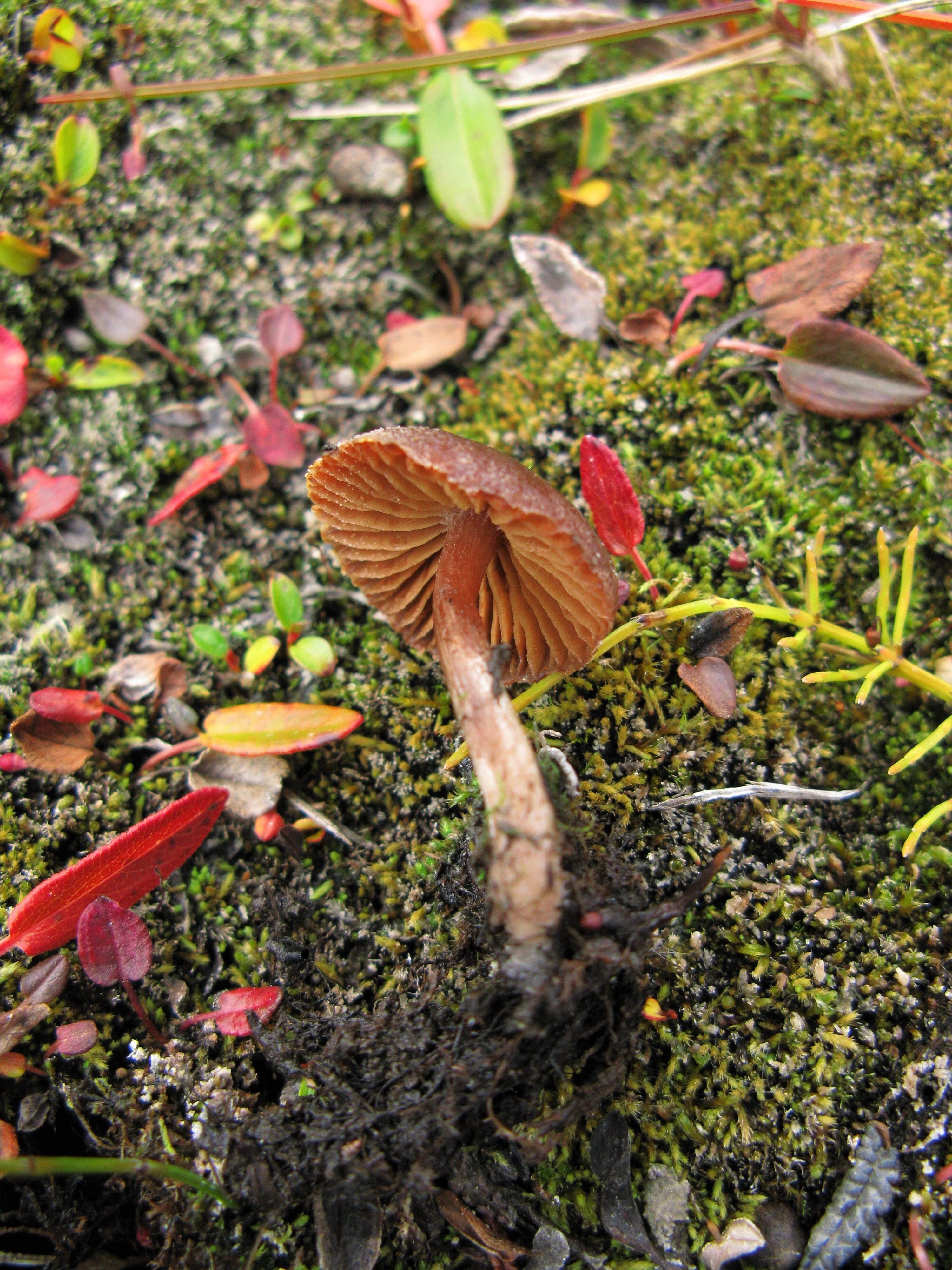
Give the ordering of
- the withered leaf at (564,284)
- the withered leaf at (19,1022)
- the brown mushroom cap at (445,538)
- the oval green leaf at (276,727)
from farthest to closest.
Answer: the withered leaf at (564,284) < the oval green leaf at (276,727) < the withered leaf at (19,1022) < the brown mushroom cap at (445,538)

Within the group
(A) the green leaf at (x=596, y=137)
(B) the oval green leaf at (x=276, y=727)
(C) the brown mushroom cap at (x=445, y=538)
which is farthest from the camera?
(A) the green leaf at (x=596, y=137)

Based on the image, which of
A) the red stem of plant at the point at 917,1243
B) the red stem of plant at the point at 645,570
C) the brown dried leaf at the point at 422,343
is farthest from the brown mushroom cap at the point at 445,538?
the red stem of plant at the point at 917,1243

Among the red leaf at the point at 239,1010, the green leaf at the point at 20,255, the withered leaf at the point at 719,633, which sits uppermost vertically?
the green leaf at the point at 20,255

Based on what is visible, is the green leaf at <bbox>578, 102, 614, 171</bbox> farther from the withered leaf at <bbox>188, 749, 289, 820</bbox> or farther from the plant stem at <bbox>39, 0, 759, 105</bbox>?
the withered leaf at <bbox>188, 749, 289, 820</bbox>

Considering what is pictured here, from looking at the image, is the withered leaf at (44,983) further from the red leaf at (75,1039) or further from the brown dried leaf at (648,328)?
Answer: the brown dried leaf at (648,328)

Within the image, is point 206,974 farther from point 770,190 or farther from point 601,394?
point 770,190

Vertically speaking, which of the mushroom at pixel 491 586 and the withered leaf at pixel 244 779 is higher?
the mushroom at pixel 491 586

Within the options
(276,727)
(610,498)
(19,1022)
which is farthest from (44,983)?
(610,498)

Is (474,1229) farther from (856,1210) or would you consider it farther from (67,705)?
(67,705)
